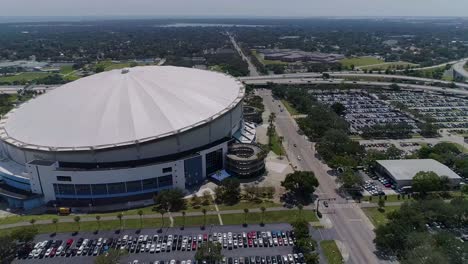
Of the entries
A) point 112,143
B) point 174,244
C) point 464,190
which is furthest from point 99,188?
point 464,190

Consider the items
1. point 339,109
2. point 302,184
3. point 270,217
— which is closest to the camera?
point 270,217

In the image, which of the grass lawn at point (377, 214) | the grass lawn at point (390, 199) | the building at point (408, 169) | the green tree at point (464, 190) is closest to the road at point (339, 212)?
the grass lawn at point (377, 214)

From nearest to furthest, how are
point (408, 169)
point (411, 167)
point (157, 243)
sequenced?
point (157, 243) → point (408, 169) → point (411, 167)

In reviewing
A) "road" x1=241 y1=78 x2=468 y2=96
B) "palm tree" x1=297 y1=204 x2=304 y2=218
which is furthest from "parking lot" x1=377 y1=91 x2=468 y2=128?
"palm tree" x1=297 y1=204 x2=304 y2=218

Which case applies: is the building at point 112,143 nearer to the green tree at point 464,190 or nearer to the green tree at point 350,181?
the green tree at point 350,181

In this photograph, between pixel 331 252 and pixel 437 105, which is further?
pixel 437 105

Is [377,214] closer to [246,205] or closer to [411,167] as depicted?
[411,167]
